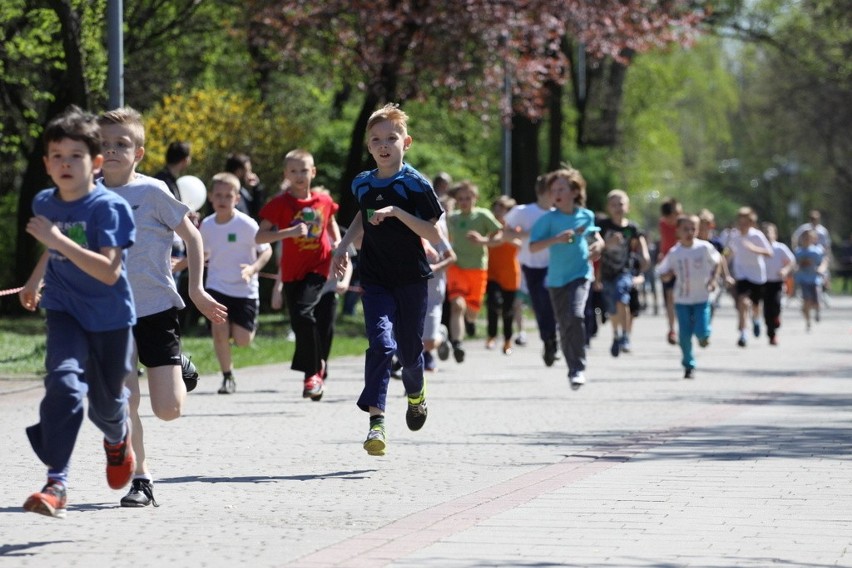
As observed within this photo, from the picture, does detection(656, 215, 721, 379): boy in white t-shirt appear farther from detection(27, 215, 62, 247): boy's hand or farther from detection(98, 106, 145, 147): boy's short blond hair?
detection(27, 215, 62, 247): boy's hand

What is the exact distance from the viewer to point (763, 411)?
12.8 m

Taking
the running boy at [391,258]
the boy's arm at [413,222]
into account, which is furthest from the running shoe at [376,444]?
the boy's arm at [413,222]

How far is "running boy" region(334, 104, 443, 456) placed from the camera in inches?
364

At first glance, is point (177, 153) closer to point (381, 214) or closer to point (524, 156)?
point (381, 214)

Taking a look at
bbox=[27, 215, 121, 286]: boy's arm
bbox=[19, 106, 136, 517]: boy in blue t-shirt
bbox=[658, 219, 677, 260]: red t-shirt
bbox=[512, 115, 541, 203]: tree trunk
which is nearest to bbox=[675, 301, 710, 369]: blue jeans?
bbox=[658, 219, 677, 260]: red t-shirt

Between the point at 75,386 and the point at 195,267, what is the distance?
1495 millimetres

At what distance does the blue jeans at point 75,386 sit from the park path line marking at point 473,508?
3.22 ft

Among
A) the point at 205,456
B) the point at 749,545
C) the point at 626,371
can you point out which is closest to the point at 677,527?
the point at 749,545

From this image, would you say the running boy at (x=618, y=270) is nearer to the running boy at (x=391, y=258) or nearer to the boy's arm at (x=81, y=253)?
the running boy at (x=391, y=258)

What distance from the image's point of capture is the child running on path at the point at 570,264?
559 inches

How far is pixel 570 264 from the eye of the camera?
14.3 meters

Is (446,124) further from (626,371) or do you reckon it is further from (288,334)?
(626,371)

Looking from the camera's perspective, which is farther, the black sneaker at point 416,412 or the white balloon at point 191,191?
the white balloon at point 191,191

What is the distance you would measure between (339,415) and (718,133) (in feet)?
178
